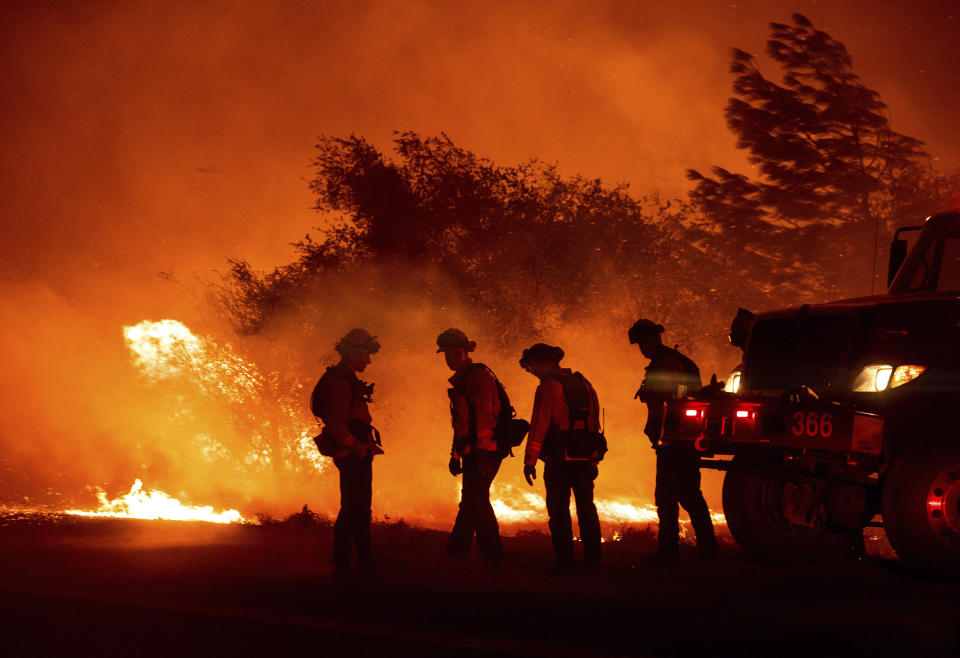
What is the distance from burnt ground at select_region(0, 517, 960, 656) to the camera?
6129 mm

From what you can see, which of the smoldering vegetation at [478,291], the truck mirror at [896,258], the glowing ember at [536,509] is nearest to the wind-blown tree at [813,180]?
the smoldering vegetation at [478,291]

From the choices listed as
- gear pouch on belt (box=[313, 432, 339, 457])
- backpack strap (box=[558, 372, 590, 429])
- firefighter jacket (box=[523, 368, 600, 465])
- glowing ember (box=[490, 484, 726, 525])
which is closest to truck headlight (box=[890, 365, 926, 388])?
firefighter jacket (box=[523, 368, 600, 465])

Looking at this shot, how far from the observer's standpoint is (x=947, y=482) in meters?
7.46

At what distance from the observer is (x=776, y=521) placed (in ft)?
30.0

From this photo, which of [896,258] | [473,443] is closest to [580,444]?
[473,443]

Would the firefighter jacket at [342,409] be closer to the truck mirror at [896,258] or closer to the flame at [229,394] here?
the truck mirror at [896,258]

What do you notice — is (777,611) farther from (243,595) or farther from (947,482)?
(243,595)

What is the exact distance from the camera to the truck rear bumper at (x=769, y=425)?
7602 millimetres

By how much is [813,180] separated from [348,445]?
27.0 meters

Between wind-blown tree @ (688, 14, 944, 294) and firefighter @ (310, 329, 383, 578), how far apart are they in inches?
987

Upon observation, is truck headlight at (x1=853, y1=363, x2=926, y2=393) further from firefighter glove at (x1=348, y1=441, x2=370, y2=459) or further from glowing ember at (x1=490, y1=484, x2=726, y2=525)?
glowing ember at (x1=490, y1=484, x2=726, y2=525)

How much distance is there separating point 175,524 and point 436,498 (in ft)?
60.3

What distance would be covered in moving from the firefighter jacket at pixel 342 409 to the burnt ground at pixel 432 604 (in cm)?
104

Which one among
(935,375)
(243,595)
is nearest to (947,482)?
(935,375)
